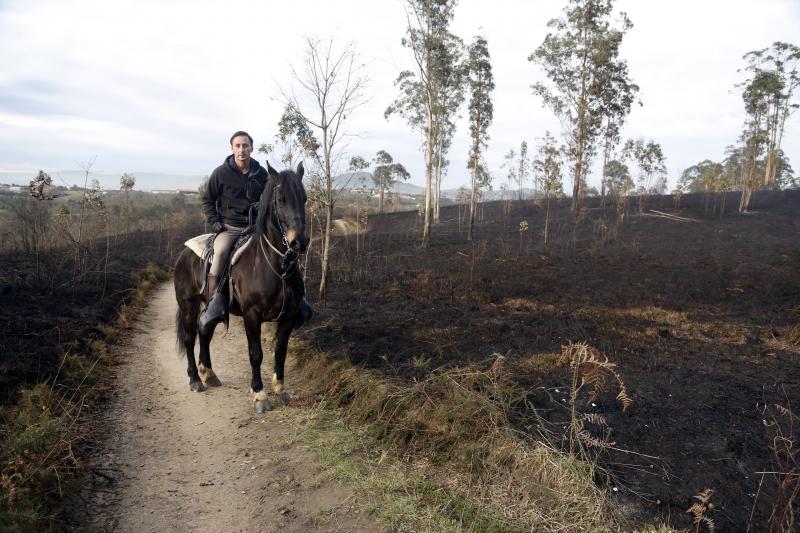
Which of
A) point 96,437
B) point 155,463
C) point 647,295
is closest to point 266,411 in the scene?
point 155,463

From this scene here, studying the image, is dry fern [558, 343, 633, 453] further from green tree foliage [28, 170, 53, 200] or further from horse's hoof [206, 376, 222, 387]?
green tree foliage [28, 170, 53, 200]

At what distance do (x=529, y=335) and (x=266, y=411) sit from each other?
467cm

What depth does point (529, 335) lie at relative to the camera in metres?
7.71

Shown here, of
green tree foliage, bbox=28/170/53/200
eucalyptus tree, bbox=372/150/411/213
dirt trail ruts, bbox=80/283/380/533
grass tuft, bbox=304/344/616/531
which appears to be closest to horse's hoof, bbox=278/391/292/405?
dirt trail ruts, bbox=80/283/380/533

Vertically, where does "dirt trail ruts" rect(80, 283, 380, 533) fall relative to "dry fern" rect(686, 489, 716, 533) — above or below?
below

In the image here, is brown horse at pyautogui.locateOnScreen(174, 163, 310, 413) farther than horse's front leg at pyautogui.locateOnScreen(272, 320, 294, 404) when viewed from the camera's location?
No

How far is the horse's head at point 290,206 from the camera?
455 centimetres

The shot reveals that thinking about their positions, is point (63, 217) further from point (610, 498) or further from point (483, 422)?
point (610, 498)

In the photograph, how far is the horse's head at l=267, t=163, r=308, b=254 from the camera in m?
4.55

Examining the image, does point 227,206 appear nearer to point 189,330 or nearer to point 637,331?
point 189,330

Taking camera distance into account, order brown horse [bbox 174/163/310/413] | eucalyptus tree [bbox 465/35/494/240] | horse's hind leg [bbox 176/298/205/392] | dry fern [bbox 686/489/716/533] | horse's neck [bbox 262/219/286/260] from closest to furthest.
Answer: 1. dry fern [bbox 686/489/716/533]
2. brown horse [bbox 174/163/310/413]
3. horse's neck [bbox 262/219/286/260]
4. horse's hind leg [bbox 176/298/205/392]
5. eucalyptus tree [bbox 465/35/494/240]

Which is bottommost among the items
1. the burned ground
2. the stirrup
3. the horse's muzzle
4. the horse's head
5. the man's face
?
the burned ground

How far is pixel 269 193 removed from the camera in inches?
195

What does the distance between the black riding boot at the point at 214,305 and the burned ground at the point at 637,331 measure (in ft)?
6.35
